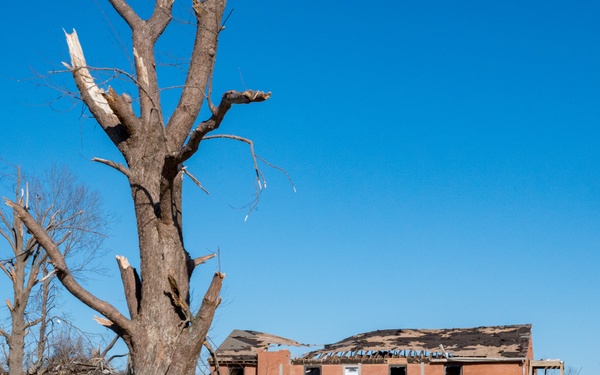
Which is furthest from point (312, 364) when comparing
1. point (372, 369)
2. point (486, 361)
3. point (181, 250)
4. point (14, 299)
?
point (181, 250)

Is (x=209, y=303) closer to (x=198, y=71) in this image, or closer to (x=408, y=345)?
(x=198, y=71)

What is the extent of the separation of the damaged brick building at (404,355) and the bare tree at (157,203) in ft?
69.9

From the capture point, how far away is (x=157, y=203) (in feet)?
24.3

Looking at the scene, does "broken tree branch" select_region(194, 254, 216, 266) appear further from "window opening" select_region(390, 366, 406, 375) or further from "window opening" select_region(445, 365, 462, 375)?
"window opening" select_region(445, 365, 462, 375)

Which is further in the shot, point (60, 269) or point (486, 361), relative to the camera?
point (486, 361)

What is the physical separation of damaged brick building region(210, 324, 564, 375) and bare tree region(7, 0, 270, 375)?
69.9 feet

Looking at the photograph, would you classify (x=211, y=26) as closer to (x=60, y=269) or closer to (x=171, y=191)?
(x=171, y=191)

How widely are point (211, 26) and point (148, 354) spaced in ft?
10.6

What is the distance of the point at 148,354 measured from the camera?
7.09 meters

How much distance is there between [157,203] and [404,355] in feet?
77.9

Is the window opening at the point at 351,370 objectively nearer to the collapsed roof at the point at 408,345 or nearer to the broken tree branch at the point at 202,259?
the collapsed roof at the point at 408,345

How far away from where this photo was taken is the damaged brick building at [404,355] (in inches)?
1110

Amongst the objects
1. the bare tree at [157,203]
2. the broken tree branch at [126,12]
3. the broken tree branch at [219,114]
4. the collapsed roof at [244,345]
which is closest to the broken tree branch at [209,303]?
the bare tree at [157,203]

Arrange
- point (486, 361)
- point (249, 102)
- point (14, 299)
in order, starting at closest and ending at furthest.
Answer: point (249, 102) → point (14, 299) → point (486, 361)
